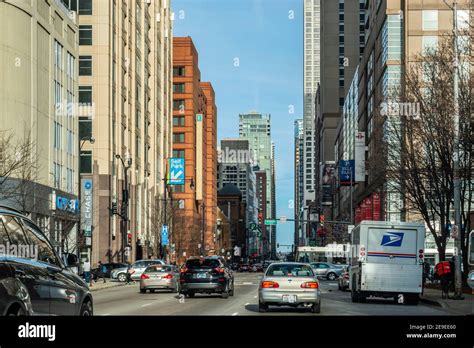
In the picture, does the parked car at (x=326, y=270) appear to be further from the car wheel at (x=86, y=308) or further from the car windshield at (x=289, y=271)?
the car wheel at (x=86, y=308)

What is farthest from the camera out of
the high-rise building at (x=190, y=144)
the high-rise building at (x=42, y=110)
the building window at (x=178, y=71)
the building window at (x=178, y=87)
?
the building window at (x=178, y=87)

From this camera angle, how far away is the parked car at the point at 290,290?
22.1m

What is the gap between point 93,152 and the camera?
264ft

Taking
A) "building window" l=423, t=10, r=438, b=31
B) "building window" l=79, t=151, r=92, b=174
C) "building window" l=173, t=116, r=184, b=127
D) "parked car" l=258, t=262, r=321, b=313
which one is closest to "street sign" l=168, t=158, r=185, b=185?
"building window" l=79, t=151, r=92, b=174

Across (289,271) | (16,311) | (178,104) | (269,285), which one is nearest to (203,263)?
(289,271)

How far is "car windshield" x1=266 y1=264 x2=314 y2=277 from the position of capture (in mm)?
23011

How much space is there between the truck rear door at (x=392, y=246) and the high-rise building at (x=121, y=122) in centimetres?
3889

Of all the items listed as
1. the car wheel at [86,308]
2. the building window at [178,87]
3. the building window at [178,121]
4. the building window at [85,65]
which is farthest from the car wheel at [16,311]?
the building window at [178,87]

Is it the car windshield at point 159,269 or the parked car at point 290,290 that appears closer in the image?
the parked car at point 290,290

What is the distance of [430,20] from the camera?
260ft

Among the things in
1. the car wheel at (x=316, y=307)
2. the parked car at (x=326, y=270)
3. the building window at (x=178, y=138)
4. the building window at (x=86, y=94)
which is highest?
the building window at (x=178, y=138)

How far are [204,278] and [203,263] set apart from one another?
731mm

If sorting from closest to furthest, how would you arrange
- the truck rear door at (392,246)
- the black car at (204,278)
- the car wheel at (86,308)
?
1. the car wheel at (86,308)
2. the truck rear door at (392,246)
3. the black car at (204,278)

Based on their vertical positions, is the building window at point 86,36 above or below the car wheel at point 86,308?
above
